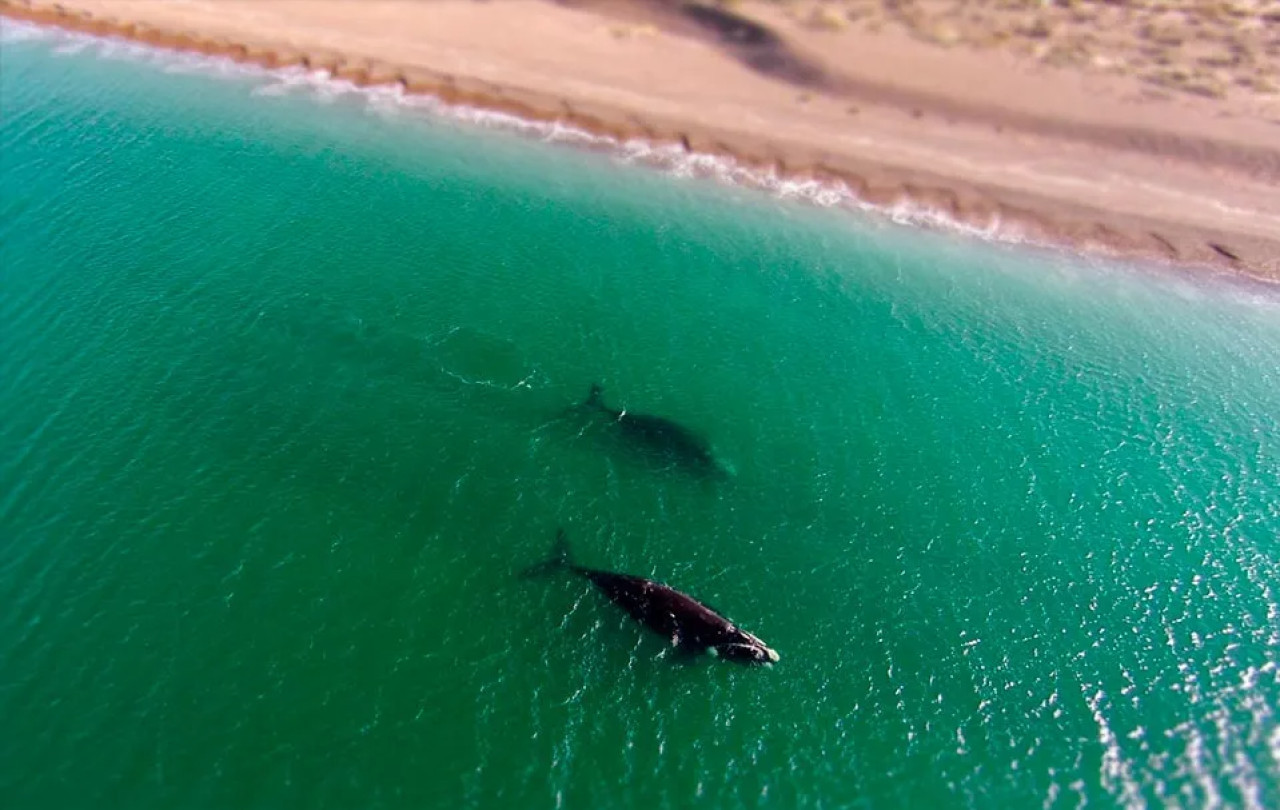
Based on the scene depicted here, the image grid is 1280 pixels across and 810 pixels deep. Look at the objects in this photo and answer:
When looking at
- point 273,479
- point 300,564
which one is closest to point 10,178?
point 273,479

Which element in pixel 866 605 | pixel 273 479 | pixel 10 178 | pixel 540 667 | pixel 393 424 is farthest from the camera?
pixel 10 178

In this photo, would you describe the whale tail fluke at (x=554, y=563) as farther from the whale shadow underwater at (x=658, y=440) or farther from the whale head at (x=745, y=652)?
the whale head at (x=745, y=652)

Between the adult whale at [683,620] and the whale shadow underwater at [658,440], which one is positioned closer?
the adult whale at [683,620]

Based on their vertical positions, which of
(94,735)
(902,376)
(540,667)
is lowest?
(94,735)

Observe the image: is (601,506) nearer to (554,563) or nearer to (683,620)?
(554,563)

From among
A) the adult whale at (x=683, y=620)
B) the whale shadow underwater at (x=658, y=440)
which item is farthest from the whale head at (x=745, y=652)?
the whale shadow underwater at (x=658, y=440)

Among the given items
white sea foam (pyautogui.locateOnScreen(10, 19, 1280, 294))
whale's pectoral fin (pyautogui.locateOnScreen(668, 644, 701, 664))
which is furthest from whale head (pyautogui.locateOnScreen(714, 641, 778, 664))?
white sea foam (pyautogui.locateOnScreen(10, 19, 1280, 294))

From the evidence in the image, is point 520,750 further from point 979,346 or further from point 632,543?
point 979,346
